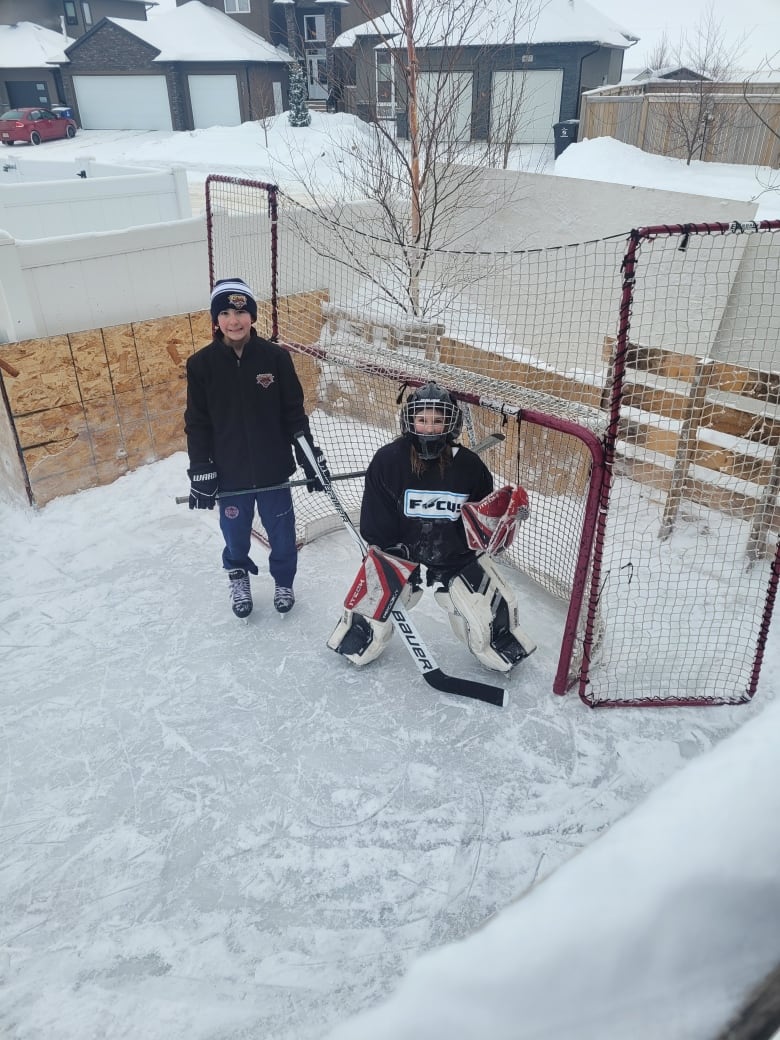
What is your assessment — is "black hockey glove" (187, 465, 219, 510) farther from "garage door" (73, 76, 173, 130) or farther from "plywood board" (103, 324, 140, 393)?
"garage door" (73, 76, 173, 130)

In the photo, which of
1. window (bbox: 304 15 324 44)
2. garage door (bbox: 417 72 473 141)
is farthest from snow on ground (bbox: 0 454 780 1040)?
window (bbox: 304 15 324 44)

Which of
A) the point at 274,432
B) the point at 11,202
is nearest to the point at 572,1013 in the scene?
the point at 274,432

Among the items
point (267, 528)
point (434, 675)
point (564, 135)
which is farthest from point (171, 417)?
point (564, 135)

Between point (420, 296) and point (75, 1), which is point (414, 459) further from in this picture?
point (75, 1)

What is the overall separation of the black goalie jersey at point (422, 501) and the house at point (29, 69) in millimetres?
29152

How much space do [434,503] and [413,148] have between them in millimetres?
4205

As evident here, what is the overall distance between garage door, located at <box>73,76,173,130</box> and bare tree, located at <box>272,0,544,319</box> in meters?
21.7

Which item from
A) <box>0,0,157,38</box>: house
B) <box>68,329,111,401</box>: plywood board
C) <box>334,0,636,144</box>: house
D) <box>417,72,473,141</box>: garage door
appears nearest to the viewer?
<box>68,329,111,401</box>: plywood board

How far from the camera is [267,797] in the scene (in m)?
2.60

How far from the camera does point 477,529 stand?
9.60ft

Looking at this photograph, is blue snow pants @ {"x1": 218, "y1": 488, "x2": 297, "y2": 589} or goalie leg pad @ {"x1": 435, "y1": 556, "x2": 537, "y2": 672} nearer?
goalie leg pad @ {"x1": 435, "y1": 556, "x2": 537, "y2": 672}

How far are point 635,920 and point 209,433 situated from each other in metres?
3.00

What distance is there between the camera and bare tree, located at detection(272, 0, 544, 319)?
18.0ft

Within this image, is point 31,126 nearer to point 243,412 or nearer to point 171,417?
point 171,417
